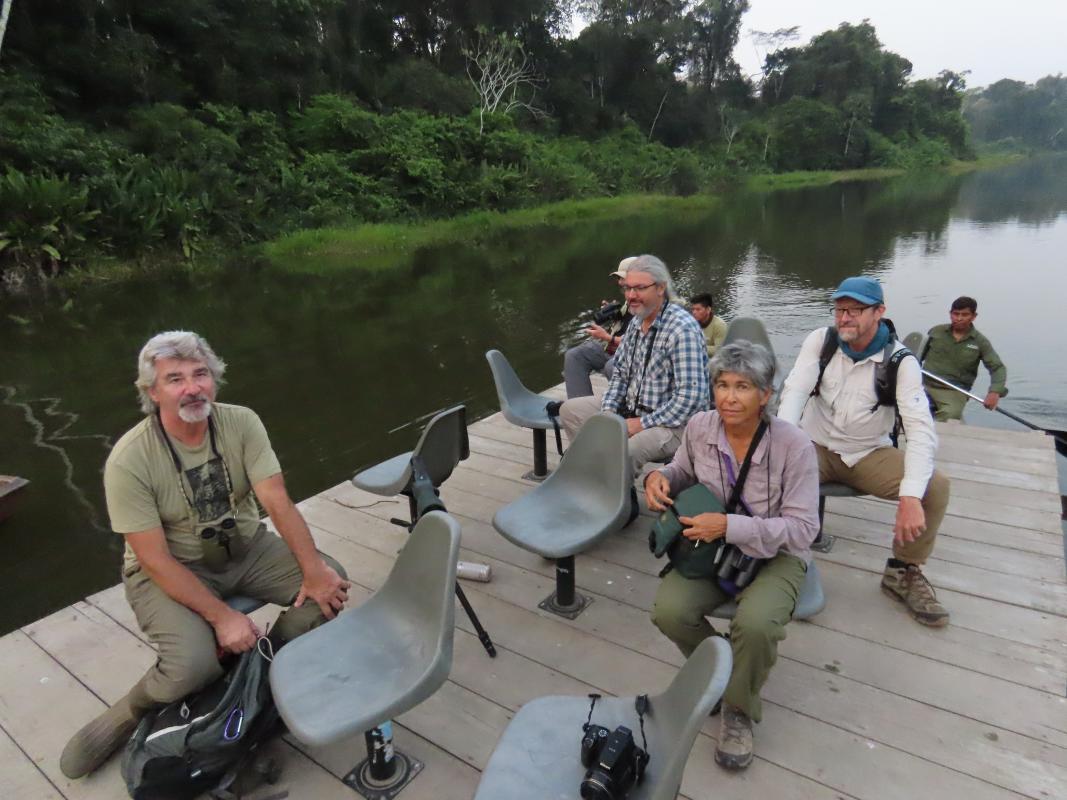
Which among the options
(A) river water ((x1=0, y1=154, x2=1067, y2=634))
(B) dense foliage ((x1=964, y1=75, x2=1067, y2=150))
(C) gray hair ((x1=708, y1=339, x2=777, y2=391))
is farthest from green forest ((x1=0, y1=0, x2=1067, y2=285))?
(B) dense foliage ((x1=964, y1=75, x2=1067, y2=150))

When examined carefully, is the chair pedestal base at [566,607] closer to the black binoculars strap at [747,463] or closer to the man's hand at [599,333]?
the black binoculars strap at [747,463]

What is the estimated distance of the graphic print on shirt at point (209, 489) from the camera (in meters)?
2.30

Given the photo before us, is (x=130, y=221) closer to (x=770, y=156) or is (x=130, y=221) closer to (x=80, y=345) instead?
(x=80, y=345)

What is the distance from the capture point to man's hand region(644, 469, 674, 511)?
7.56ft

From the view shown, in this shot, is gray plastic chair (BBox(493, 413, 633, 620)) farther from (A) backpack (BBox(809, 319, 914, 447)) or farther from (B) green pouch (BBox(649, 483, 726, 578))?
(A) backpack (BBox(809, 319, 914, 447))

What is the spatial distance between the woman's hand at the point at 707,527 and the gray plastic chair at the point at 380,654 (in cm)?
77

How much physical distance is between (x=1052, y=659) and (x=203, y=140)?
20579 millimetres

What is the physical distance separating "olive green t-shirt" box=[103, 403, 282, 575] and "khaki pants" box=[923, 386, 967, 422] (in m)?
5.38

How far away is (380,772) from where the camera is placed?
79.9 inches

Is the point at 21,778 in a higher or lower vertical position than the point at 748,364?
lower

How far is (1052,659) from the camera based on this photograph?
2438 millimetres

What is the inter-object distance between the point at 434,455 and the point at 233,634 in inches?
45.0

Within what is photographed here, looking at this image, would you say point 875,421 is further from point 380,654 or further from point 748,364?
point 380,654

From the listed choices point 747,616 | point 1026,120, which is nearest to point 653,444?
point 747,616
